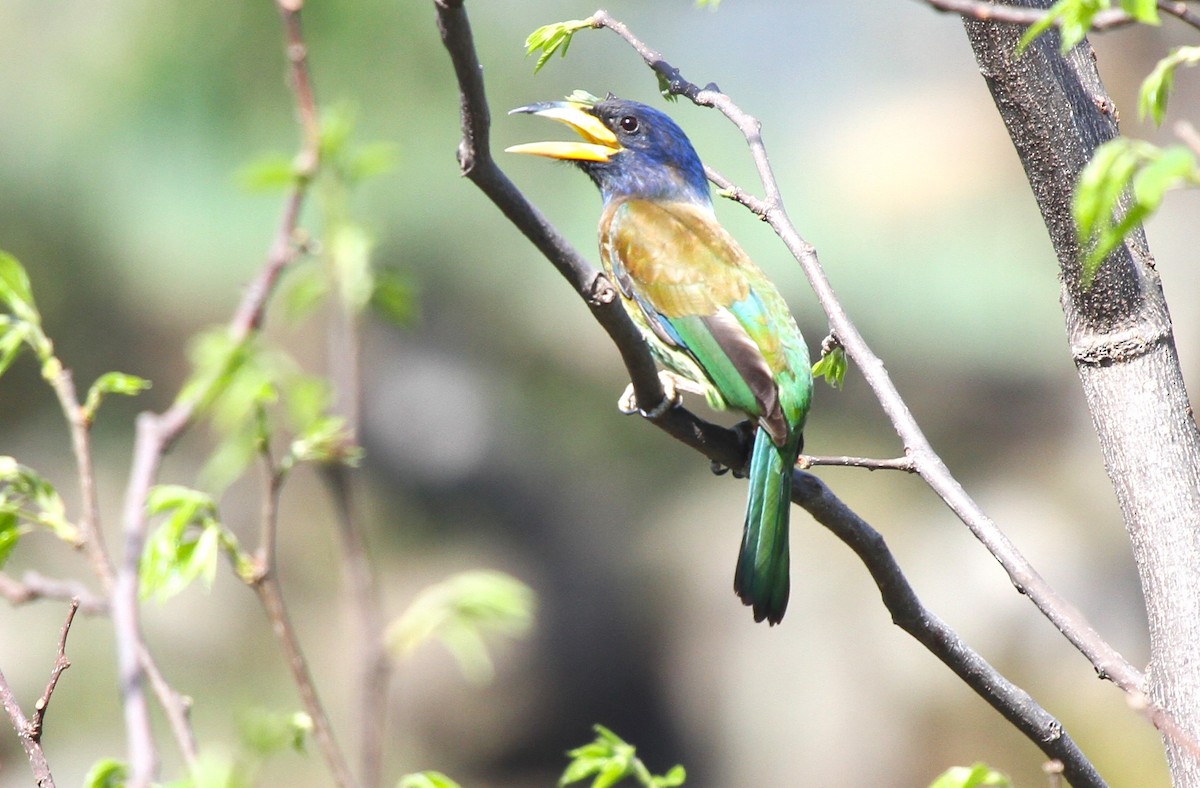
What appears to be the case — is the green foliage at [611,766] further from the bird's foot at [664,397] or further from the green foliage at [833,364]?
the green foliage at [833,364]

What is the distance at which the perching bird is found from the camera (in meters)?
2.77

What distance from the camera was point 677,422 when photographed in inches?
98.3

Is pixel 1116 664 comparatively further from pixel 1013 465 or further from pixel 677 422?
pixel 1013 465

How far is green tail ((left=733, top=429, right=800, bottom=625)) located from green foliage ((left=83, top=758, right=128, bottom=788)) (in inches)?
55.0

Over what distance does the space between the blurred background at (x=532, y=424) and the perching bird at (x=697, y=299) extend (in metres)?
3.09

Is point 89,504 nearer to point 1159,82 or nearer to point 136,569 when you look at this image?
point 136,569

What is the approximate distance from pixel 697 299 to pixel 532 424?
4.59 meters

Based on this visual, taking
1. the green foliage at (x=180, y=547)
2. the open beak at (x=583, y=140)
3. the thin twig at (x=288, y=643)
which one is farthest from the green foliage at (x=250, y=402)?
the open beak at (x=583, y=140)

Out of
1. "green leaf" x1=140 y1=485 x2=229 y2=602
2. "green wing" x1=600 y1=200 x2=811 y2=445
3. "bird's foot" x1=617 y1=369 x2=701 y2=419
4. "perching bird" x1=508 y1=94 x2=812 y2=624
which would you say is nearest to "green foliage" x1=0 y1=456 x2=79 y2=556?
"green leaf" x1=140 y1=485 x2=229 y2=602

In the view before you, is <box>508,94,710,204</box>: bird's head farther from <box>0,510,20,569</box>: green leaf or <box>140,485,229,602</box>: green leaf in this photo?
<box>0,510,20,569</box>: green leaf

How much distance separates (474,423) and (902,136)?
145 inches

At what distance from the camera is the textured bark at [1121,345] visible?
2.08 metres

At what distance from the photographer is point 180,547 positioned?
1.97m

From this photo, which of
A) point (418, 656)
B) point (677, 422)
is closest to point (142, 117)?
point (418, 656)
